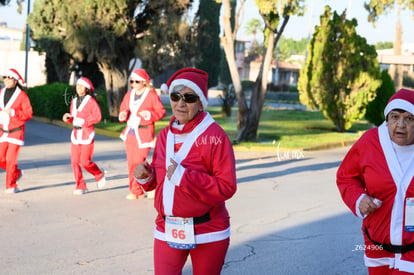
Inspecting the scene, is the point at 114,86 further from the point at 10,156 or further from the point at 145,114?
the point at 145,114

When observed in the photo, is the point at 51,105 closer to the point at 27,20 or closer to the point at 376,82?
the point at 27,20

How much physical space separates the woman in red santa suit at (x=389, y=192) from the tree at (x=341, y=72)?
64.3 ft

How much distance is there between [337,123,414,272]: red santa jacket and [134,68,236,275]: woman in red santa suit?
756 mm

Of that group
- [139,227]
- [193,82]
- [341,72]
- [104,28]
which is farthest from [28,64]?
[193,82]

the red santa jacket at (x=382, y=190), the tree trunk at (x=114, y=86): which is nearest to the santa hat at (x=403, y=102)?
the red santa jacket at (x=382, y=190)

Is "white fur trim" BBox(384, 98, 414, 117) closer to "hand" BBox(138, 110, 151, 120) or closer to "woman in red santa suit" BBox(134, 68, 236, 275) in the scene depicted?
"woman in red santa suit" BBox(134, 68, 236, 275)

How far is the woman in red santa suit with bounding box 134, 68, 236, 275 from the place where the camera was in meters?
4.00

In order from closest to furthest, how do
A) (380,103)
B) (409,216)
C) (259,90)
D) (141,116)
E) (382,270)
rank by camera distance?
(409,216), (382,270), (141,116), (259,90), (380,103)

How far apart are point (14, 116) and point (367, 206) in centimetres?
742

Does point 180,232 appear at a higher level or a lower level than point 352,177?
lower

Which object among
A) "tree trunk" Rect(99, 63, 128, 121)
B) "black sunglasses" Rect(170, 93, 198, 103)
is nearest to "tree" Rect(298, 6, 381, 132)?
"tree trunk" Rect(99, 63, 128, 121)

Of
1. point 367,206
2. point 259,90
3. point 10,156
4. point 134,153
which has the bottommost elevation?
point 10,156

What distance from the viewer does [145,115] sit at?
1017 centimetres

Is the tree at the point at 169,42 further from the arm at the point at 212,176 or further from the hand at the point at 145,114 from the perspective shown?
the arm at the point at 212,176
